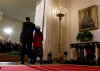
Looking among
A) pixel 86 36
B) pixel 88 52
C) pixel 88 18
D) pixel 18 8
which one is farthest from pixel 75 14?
pixel 18 8

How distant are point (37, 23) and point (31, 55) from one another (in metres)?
1.59

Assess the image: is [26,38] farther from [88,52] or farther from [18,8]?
[18,8]

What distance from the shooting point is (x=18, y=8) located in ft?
15.9

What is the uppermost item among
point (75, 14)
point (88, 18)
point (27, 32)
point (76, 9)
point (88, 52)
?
point (76, 9)

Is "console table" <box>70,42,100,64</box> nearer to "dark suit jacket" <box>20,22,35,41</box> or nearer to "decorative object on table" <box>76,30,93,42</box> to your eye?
"decorative object on table" <box>76,30,93,42</box>

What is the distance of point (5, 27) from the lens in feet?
15.1

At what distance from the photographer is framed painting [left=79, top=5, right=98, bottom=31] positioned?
3988 mm

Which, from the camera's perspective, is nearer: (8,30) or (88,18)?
(88,18)

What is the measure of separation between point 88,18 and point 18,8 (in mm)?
2508

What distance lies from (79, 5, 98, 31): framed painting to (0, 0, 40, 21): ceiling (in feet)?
5.47

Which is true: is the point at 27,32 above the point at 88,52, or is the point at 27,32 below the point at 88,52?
above

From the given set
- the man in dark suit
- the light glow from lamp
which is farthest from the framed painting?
the light glow from lamp

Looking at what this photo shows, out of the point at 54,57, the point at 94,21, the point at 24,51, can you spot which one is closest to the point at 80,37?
the point at 94,21

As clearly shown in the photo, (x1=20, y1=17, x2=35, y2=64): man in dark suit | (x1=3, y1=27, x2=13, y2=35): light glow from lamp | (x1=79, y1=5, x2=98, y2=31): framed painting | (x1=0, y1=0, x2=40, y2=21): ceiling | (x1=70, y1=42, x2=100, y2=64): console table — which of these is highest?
(x1=0, y1=0, x2=40, y2=21): ceiling
